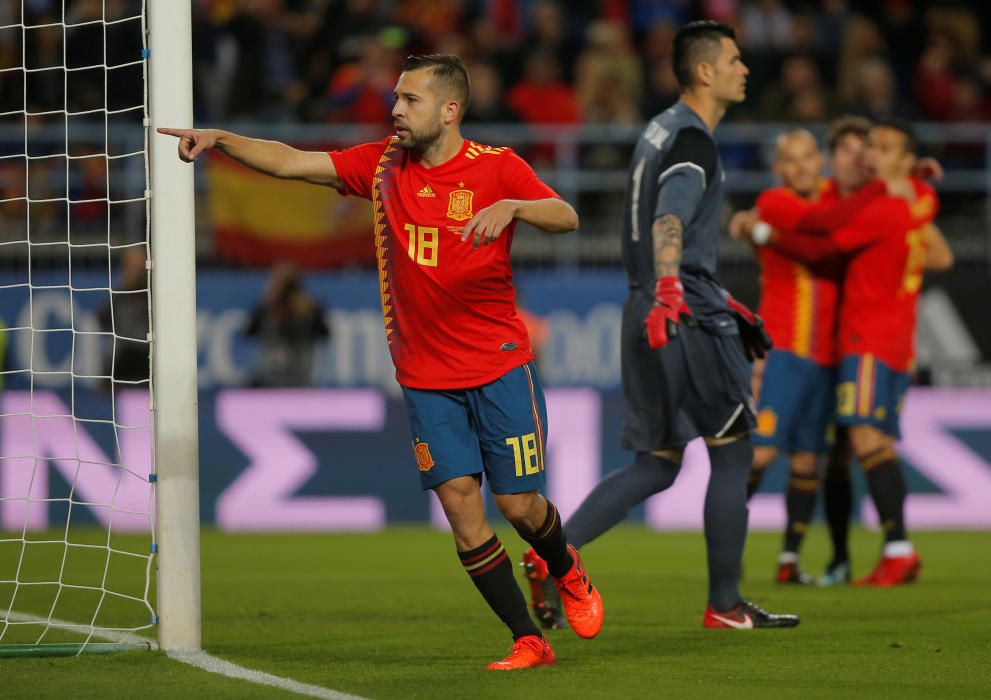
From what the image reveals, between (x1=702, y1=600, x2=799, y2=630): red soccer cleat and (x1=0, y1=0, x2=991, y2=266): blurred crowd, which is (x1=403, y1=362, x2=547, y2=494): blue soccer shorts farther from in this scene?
(x1=0, y1=0, x2=991, y2=266): blurred crowd

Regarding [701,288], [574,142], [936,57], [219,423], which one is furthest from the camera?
[936,57]

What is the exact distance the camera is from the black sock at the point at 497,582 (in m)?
5.52

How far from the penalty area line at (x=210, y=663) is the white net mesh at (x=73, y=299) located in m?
2.89

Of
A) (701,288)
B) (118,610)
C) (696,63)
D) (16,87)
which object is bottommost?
(118,610)

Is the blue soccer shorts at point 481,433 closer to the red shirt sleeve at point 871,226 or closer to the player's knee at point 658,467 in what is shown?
the player's knee at point 658,467

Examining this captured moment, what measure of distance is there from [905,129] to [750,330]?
7.86ft

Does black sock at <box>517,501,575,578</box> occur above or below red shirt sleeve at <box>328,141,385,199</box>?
below

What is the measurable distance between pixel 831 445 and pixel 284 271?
5902mm

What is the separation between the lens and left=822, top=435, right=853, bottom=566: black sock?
884 cm

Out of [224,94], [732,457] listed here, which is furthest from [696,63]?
[224,94]

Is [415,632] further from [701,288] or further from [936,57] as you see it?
[936,57]

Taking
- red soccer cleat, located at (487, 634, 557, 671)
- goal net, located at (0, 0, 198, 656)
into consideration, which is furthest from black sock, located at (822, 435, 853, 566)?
goal net, located at (0, 0, 198, 656)

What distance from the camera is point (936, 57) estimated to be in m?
16.3

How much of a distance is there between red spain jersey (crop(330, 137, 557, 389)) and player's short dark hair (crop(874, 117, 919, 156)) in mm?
3717
